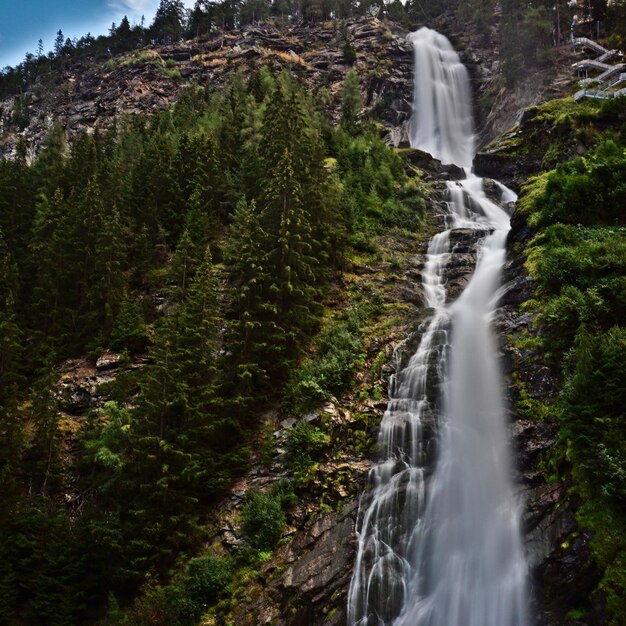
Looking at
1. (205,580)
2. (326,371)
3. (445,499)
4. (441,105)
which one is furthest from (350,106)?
(205,580)

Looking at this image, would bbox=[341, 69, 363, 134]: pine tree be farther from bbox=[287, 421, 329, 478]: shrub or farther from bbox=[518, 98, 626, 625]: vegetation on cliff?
bbox=[287, 421, 329, 478]: shrub

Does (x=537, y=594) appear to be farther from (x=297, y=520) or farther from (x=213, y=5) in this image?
(x=213, y=5)

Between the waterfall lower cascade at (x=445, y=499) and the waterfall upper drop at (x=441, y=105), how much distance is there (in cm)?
4481

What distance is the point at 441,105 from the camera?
230ft

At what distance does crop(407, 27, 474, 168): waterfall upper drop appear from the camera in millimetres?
63562

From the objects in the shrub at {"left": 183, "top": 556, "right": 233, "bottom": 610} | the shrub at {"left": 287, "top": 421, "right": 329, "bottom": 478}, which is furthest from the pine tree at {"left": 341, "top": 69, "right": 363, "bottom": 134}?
the shrub at {"left": 183, "top": 556, "right": 233, "bottom": 610}

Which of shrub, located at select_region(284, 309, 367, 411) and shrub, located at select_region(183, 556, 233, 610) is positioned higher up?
shrub, located at select_region(284, 309, 367, 411)

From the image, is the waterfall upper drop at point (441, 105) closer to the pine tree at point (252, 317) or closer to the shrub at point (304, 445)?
the pine tree at point (252, 317)

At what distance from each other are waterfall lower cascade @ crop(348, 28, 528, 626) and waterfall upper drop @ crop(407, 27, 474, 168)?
147 feet

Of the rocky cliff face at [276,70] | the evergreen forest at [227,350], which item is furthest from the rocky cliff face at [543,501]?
the rocky cliff face at [276,70]

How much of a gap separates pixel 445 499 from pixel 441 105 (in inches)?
2686

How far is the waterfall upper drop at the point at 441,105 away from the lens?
209 feet

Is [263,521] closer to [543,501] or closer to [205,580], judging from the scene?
[205,580]

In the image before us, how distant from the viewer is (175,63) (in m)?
90.8
